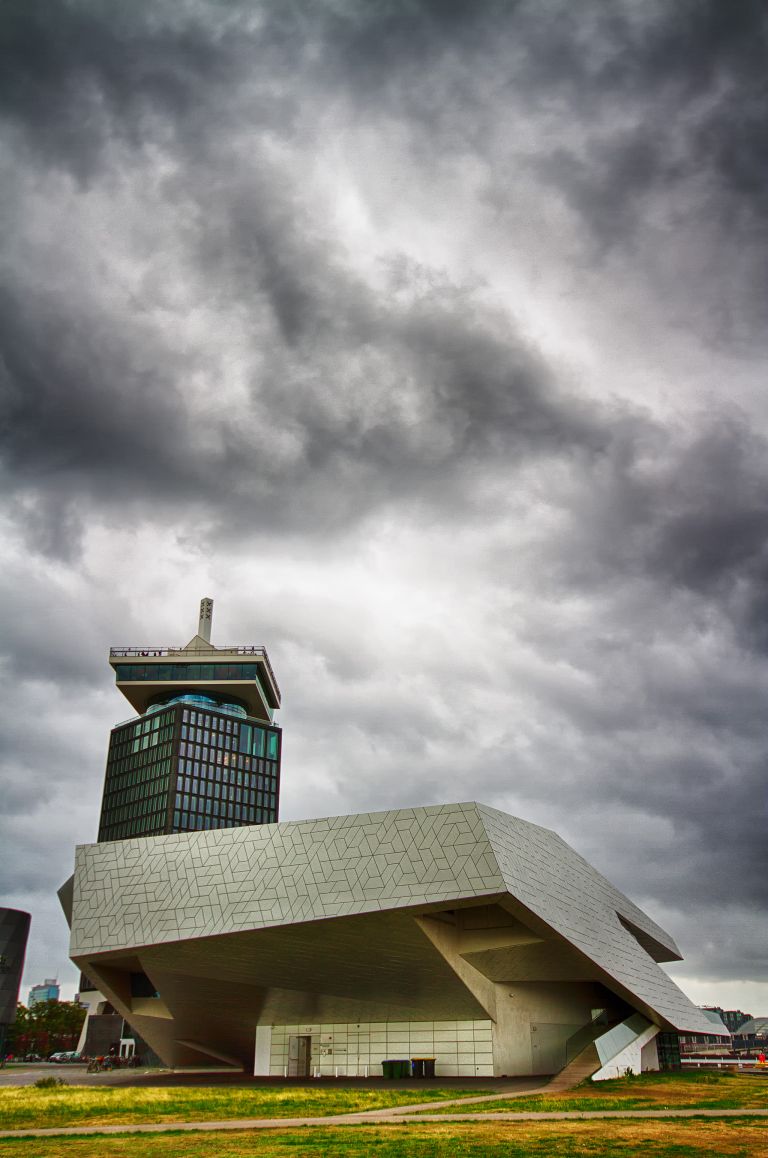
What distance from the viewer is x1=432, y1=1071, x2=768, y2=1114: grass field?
2158cm

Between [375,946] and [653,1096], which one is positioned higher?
[375,946]

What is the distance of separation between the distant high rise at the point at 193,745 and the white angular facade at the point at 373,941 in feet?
245

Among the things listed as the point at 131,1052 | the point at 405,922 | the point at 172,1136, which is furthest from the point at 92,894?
the point at 131,1052

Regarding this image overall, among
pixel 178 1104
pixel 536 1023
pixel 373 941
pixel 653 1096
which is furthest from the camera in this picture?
pixel 536 1023

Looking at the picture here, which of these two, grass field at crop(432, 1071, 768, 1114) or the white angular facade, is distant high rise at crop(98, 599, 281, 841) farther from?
grass field at crop(432, 1071, 768, 1114)

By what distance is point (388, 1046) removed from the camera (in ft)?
135

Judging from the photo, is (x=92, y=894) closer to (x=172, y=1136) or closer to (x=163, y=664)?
(x=172, y=1136)

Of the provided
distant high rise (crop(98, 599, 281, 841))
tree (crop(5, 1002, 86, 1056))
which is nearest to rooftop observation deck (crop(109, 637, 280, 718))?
distant high rise (crop(98, 599, 281, 841))

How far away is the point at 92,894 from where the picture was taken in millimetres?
40250

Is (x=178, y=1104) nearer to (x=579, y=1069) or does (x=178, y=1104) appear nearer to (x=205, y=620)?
(x=579, y=1069)

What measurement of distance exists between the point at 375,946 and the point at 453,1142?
22.2 m

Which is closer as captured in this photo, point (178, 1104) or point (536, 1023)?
point (178, 1104)

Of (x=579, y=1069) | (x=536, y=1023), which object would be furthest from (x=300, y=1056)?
(x=579, y=1069)

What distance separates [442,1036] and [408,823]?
39.7 feet
